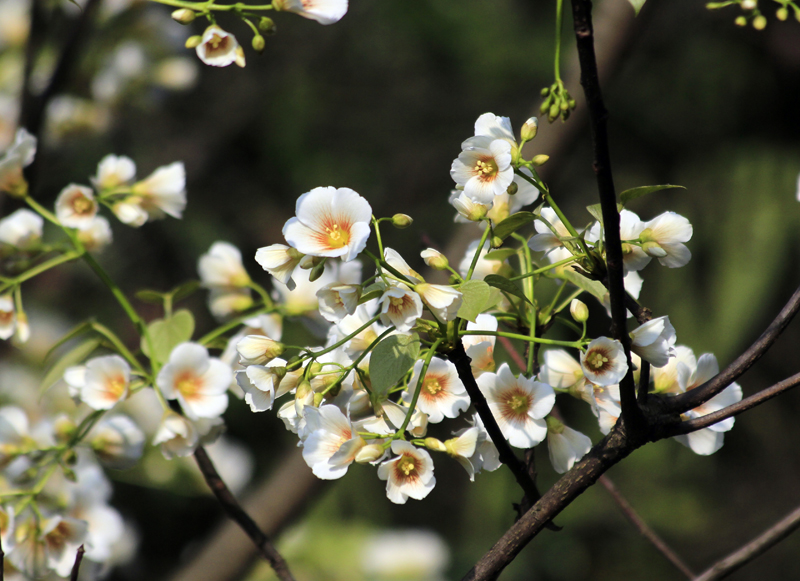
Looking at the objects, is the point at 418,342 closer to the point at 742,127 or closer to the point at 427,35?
the point at 742,127

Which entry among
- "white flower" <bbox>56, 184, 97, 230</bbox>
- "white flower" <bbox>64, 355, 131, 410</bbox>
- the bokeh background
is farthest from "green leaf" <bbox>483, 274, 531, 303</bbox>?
the bokeh background

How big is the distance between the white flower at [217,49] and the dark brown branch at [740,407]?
1.25 feet

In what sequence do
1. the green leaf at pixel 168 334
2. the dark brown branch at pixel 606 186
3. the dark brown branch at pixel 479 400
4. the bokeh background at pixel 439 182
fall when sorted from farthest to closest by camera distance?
the bokeh background at pixel 439 182
the green leaf at pixel 168 334
the dark brown branch at pixel 479 400
the dark brown branch at pixel 606 186

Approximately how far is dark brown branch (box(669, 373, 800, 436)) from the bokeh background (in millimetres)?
944

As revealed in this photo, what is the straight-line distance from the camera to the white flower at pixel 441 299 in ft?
1.25

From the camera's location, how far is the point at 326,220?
0.40m

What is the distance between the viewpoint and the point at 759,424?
2.09 meters

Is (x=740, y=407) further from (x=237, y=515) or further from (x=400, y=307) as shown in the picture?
(x=237, y=515)

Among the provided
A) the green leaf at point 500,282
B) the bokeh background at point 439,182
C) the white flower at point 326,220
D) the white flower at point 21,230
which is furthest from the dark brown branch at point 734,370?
the bokeh background at point 439,182

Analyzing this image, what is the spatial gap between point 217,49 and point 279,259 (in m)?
0.19

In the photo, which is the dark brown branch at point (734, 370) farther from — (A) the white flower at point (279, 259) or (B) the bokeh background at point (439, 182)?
(B) the bokeh background at point (439, 182)

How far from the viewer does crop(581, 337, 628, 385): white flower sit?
1.31 feet

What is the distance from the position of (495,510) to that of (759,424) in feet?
2.91

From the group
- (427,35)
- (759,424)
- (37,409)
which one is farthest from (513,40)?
(37,409)
